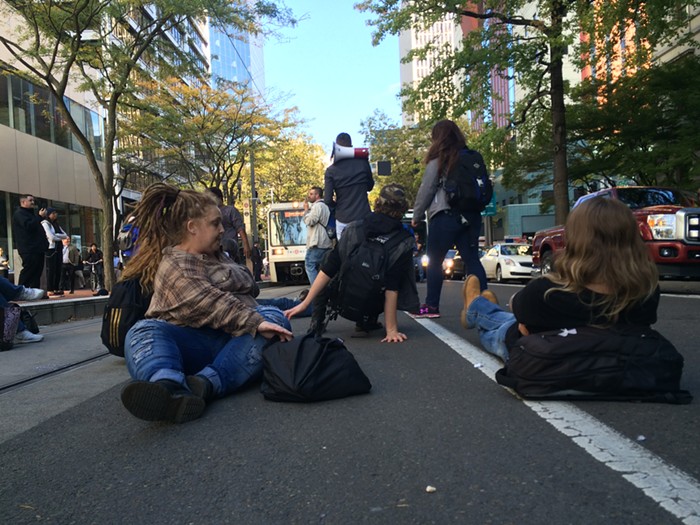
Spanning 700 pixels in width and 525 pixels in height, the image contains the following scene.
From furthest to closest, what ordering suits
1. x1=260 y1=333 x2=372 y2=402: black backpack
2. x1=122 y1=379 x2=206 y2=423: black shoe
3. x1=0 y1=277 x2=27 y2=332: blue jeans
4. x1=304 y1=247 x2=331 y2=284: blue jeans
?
1. x1=304 y1=247 x2=331 y2=284: blue jeans
2. x1=0 y1=277 x2=27 y2=332: blue jeans
3. x1=260 y1=333 x2=372 y2=402: black backpack
4. x1=122 y1=379 x2=206 y2=423: black shoe

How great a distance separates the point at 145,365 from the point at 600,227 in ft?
7.70

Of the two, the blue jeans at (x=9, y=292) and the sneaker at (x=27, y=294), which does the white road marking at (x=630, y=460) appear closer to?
the blue jeans at (x=9, y=292)

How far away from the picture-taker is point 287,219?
71.3 feet

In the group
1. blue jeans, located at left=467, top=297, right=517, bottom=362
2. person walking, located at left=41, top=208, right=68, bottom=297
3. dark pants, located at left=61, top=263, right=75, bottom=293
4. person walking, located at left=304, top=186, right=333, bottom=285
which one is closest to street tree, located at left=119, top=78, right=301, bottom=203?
dark pants, located at left=61, top=263, right=75, bottom=293

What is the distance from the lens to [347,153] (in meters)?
7.38

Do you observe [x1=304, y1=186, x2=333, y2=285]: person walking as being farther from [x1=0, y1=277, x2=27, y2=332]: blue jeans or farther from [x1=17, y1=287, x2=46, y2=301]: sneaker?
[x1=0, y1=277, x2=27, y2=332]: blue jeans

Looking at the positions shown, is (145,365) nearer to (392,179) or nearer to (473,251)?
(473,251)

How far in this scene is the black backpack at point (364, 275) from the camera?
5059mm

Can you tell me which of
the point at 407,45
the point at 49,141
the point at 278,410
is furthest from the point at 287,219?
the point at 407,45

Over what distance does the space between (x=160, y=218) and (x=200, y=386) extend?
3.82 feet

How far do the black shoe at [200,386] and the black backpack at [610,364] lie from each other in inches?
65.8

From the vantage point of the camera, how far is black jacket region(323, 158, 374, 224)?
7.27 meters

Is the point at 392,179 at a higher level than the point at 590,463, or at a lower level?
higher

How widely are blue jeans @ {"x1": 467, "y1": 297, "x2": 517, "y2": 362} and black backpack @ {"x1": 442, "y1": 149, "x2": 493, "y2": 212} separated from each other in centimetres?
202
